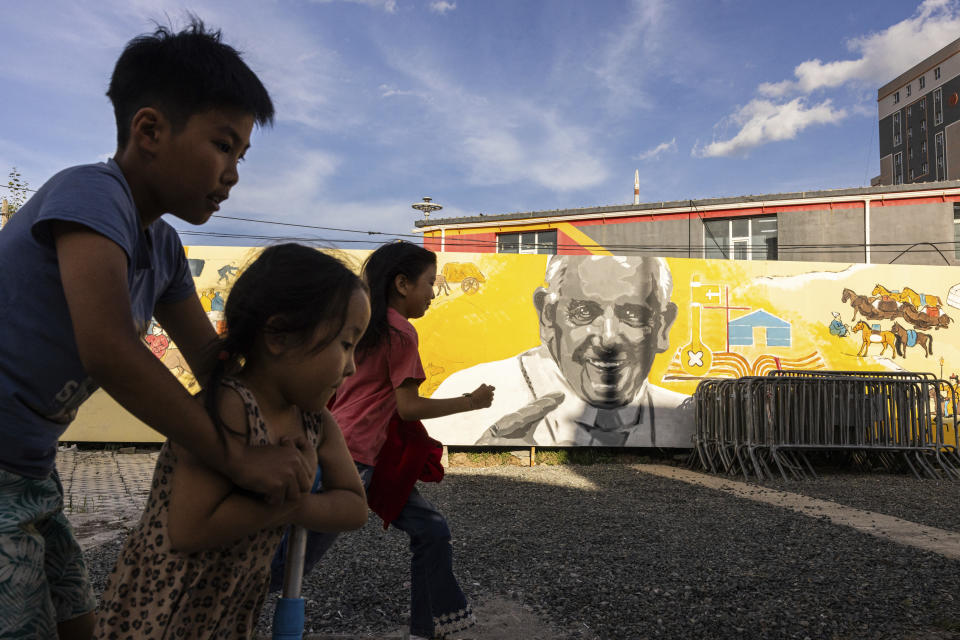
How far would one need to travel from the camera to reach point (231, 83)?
3.87ft

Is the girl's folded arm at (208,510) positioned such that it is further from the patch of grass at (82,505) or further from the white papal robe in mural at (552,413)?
the white papal robe in mural at (552,413)

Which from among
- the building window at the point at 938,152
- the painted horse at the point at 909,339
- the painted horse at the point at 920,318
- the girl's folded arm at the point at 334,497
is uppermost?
the building window at the point at 938,152

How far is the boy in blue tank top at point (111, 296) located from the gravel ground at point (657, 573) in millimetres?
1667

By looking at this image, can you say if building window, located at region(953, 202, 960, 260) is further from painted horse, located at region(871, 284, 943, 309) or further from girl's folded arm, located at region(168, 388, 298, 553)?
girl's folded arm, located at region(168, 388, 298, 553)

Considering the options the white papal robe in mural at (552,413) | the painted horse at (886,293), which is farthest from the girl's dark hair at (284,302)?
the painted horse at (886,293)

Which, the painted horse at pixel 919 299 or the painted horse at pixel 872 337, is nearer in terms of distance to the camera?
the painted horse at pixel 872 337

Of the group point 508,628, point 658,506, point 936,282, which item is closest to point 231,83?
point 508,628

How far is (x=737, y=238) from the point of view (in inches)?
634

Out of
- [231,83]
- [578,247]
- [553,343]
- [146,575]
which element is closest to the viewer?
[146,575]

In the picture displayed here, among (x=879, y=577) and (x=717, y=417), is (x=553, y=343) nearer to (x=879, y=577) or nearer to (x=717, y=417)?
(x=717, y=417)

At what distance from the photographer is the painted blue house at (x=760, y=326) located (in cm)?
906

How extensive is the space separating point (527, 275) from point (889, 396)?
459cm

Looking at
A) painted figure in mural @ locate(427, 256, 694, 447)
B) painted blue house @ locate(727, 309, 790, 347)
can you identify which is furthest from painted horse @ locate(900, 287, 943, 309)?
painted figure in mural @ locate(427, 256, 694, 447)

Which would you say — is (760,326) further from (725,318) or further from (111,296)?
(111,296)
